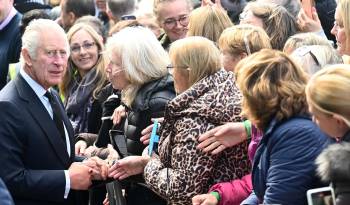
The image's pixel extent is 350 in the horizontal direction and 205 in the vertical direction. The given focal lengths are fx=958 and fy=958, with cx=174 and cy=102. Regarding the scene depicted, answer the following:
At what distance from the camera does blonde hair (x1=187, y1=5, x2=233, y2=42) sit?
7.34 metres

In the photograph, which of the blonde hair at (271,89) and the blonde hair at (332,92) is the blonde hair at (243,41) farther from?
the blonde hair at (332,92)

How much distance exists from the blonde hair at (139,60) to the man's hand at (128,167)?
44 centimetres

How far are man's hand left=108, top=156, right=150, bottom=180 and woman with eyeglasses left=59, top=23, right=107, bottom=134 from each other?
157cm

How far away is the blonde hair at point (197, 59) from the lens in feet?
19.9

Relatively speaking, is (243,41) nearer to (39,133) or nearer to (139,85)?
(139,85)

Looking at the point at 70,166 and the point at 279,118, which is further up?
the point at 279,118

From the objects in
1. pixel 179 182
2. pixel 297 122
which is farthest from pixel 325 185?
pixel 179 182

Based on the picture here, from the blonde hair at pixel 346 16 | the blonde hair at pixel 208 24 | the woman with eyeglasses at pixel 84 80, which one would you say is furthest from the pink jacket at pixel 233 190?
the woman with eyeglasses at pixel 84 80

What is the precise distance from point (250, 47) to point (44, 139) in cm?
149

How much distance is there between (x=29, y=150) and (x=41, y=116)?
0.24m

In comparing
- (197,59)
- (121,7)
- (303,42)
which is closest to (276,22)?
(303,42)

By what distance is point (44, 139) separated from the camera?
6.21m

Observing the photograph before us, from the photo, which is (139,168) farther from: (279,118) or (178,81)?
(279,118)

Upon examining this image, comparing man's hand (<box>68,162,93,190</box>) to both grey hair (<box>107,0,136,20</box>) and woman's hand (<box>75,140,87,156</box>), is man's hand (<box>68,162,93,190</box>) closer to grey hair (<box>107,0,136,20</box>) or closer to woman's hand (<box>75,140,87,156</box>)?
woman's hand (<box>75,140,87,156</box>)
